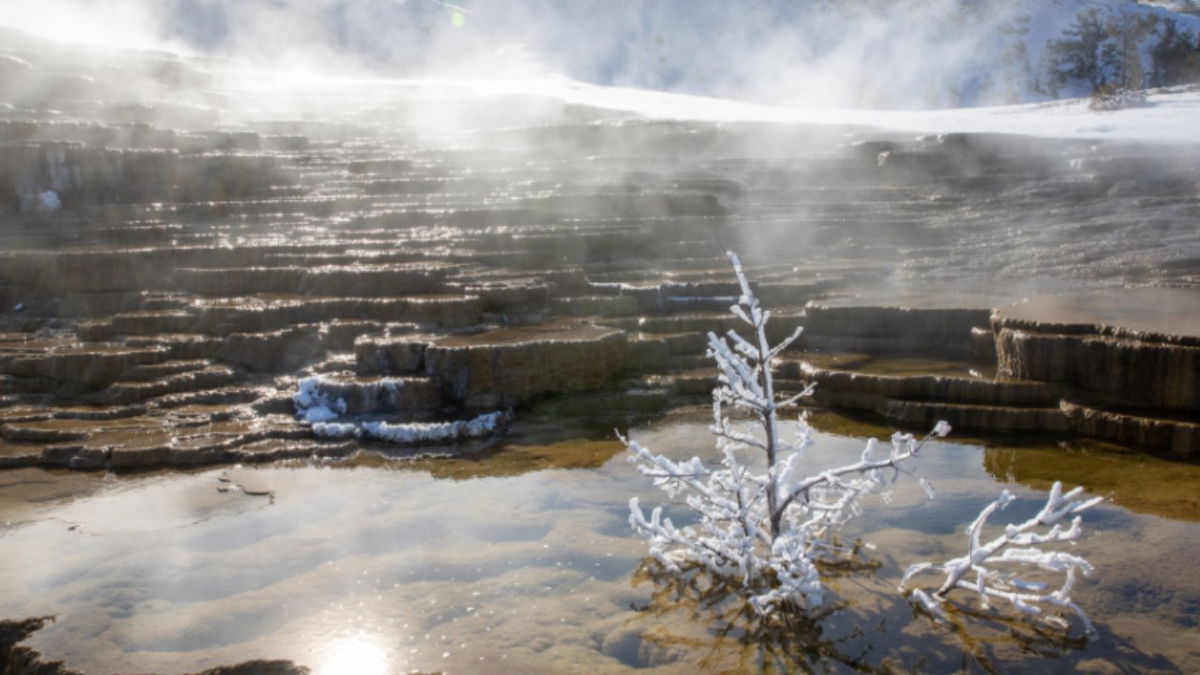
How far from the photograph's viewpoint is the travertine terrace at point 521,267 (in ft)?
19.5

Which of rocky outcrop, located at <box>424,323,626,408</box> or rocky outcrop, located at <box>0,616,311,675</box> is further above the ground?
rocky outcrop, located at <box>424,323,626,408</box>

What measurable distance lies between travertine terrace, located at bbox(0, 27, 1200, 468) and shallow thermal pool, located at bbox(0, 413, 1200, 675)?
636 mm

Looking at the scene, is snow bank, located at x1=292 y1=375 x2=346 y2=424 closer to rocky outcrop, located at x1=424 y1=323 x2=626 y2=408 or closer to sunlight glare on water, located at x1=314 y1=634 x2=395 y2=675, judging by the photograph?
rocky outcrop, located at x1=424 y1=323 x2=626 y2=408

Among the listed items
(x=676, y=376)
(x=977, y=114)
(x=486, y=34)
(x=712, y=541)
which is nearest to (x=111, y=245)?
(x=676, y=376)

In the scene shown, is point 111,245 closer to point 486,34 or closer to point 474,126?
point 474,126

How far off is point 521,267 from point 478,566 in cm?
544

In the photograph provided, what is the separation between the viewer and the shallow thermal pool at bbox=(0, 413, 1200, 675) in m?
3.19

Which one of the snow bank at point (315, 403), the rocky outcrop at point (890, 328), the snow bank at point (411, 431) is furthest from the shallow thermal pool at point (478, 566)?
the rocky outcrop at point (890, 328)

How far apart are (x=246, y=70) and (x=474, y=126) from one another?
418 inches

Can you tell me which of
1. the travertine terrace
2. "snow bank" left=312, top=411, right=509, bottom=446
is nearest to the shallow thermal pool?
"snow bank" left=312, top=411, right=509, bottom=446

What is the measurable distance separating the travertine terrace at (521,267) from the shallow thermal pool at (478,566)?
25.0 inches

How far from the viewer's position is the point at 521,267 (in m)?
9.12

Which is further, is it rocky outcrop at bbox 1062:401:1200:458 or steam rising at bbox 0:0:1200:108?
steam rising at bbox 0:0:1200:108

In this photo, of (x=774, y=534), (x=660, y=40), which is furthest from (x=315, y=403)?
(x=660, y=40)
